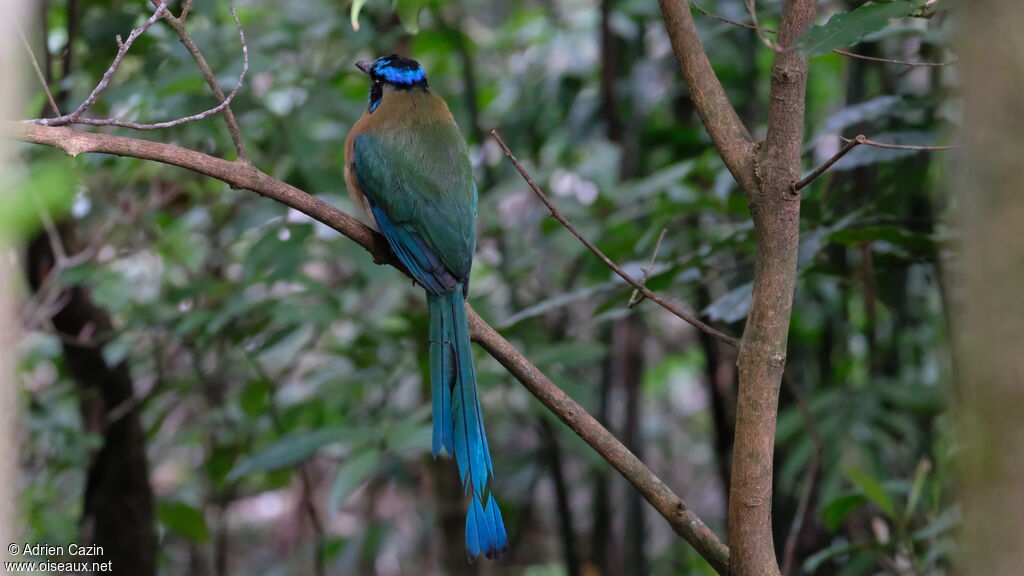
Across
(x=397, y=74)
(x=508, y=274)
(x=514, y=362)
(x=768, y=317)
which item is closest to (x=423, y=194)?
(x=397, y=74)

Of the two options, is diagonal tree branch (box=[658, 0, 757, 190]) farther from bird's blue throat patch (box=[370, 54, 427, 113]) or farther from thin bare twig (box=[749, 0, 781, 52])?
bird's blue throat patch (box=[370, 54, 427, 113])

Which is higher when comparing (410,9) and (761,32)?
(410,9)

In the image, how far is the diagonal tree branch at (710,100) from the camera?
1294 millimetres

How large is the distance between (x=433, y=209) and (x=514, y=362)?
30.1 inches

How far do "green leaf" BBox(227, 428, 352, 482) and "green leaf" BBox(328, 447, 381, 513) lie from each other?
4.0 inches

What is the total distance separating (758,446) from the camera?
1.23 meters

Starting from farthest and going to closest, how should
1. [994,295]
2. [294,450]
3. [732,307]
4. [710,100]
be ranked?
[294,450] < [732,307] < [710,100] < [994,295]

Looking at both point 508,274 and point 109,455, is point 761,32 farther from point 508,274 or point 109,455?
point 109,455

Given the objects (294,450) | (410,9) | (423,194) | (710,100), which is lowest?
(294,450)

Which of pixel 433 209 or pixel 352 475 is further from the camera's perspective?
pixel 352 475

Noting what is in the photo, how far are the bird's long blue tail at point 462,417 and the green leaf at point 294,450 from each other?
0.68m

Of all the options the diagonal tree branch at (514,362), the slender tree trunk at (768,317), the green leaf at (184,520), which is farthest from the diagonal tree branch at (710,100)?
the green leaf at (184,520)

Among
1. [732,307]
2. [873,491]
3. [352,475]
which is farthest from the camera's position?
[352,475]

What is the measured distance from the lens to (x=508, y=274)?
3271 millimetres
